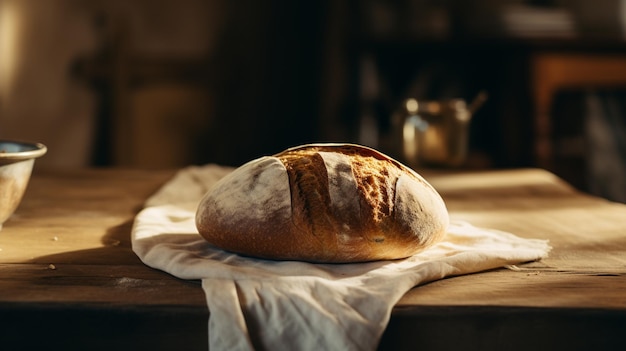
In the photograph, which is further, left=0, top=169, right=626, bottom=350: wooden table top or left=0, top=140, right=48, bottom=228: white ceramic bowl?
left=0, top=140, right=48, bottom=228: white ceramic bowl


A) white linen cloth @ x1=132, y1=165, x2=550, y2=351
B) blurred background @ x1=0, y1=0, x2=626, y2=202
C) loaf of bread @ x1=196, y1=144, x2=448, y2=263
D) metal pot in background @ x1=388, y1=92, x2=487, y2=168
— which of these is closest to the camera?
white linen cloth @ x1=132, y1=165, x2=550, y2=351

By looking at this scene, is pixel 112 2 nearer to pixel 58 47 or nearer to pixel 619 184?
pixel 58 47

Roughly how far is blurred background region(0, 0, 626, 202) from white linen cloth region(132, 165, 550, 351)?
1636 mm

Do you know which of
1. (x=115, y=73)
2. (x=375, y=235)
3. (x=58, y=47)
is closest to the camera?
(x=375, y=235)

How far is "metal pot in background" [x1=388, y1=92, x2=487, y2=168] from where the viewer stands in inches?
81.5

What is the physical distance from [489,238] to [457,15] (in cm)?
264

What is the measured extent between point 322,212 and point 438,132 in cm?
123

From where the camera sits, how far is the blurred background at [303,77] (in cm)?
298

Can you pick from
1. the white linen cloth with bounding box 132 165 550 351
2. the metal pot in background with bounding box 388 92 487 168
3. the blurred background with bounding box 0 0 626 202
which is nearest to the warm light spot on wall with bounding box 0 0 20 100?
the blurred background with bounding box 0 0 626 202

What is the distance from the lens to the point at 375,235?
90cm

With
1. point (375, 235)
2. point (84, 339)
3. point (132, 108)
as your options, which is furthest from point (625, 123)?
point (84, 339)

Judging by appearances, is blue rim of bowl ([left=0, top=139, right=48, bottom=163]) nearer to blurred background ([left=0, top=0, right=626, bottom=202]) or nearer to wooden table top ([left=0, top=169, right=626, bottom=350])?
wooden table top ([left=0, top=169, right=626, bottom=350])

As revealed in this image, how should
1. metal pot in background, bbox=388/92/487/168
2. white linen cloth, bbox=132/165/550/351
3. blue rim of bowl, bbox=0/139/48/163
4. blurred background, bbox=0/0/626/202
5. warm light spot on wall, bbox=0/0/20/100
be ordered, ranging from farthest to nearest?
blurred background, bbox=0/0/626/202 → warm light spot on wall, bbox=0/0/20/100 → metal pot in background, bbox=388/92/487/168 → blue rim of bowl, bbox=0/139/48/163 → white linen cloth, bbox=132/165/550/351

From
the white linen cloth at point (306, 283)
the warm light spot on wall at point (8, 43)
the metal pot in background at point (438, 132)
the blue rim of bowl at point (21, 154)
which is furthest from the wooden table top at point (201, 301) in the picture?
the warm light spot on wall at point (8, 43)
